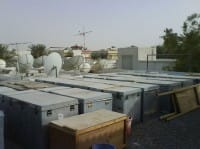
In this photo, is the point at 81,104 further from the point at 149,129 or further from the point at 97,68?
the point at 97,68

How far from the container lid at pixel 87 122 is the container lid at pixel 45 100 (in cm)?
32

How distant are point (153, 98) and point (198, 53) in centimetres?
863

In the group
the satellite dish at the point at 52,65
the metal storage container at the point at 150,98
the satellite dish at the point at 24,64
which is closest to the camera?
the metal storage container at the point at 150,98

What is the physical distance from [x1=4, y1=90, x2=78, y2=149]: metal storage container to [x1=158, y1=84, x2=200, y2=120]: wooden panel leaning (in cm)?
309

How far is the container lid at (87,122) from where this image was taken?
4293mm

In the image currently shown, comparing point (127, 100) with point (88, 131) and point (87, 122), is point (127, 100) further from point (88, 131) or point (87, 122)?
point (88, 131)

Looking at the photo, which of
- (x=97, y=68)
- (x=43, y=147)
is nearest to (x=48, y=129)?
(x=43, y=147)

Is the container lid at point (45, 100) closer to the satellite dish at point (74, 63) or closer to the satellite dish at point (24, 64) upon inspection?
the satellite dish at point (24, 64)

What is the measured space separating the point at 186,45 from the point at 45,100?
12329mm

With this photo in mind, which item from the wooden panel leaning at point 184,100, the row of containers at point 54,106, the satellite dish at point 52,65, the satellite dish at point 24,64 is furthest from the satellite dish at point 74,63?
the row of containers at point 54,106

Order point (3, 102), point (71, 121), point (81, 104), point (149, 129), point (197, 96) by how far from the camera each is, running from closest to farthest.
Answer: point (71, 121) < point (81, 104) < point (3, 102) < point (149, 129) < point (197, 96)

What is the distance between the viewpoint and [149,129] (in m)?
6.47

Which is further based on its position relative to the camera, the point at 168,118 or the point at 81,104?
the point at 168,118

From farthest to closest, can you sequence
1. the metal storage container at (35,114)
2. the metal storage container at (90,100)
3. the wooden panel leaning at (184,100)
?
the wooden panel leaning at (184,100)
the metal storage container at (90,100)
the metal storage container at (35,114)
